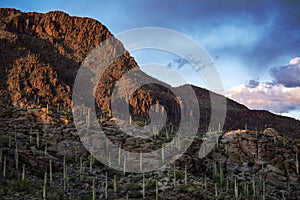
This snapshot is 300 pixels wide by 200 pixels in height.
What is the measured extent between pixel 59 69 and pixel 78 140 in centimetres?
3446

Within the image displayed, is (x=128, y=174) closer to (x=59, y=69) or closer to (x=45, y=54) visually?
(x=59, y=69)

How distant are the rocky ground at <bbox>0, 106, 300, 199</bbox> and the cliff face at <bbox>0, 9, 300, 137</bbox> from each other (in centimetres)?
1016

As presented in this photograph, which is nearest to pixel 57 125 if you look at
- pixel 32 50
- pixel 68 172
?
pixel 68 172

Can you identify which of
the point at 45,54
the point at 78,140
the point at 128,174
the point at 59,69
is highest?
the point at 45,54

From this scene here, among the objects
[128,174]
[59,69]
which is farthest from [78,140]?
[59,69]

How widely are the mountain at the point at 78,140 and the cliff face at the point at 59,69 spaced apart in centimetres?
20

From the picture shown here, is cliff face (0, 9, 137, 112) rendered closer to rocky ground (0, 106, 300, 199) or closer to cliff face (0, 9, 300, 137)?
cliff face (0, 9, 300, 137)

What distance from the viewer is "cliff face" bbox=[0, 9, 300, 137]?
58.9 meters

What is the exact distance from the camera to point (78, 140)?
36219 mm

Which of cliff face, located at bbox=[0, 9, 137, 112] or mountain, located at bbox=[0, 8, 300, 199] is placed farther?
cliff face, located at bbox=[0, 9, 137, 112]

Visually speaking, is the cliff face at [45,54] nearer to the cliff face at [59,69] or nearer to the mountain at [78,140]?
the cliff face at [59,69]

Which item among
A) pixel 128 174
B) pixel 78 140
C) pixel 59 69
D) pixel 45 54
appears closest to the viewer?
pixel 128 174

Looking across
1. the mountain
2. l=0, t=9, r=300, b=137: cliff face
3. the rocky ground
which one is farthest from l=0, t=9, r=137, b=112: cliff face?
the rocky ground

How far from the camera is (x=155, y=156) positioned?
33.7m
